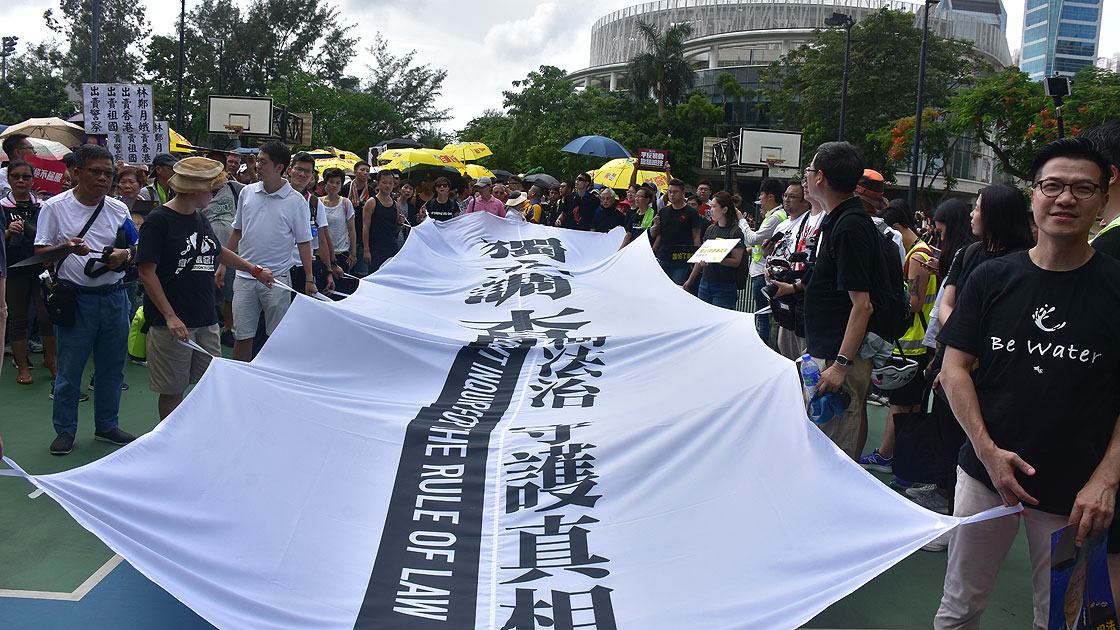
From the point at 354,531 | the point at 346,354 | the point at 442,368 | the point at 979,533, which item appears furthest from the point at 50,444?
the point at 979,533

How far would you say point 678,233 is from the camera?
Answer: 1079 cm

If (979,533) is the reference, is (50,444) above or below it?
below

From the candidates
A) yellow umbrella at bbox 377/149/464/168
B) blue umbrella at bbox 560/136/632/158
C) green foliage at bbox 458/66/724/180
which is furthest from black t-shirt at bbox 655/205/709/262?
green foliage at bbox 458/66/724/180

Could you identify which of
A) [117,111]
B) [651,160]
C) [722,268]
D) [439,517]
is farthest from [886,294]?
[651,160]

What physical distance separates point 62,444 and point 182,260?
148 centimetres

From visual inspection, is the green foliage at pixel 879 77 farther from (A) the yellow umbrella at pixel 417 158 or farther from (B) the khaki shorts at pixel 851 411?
(B) the khaki shorts at pixel 851 411

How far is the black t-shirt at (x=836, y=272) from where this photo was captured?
399cm

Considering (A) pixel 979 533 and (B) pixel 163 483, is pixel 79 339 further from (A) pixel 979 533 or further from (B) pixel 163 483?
(A) pixel 979 533

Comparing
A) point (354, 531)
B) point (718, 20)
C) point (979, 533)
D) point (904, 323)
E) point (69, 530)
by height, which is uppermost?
point (718, 20)

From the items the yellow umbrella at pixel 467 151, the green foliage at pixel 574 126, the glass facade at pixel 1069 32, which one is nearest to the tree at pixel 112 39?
the green foliage at pixel 574 126

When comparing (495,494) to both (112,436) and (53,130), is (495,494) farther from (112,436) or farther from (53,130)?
(53,130)

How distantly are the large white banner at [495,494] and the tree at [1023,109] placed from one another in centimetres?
2315

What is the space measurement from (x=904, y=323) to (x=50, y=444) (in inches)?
214

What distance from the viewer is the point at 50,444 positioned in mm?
5895
